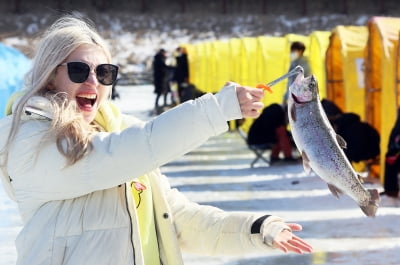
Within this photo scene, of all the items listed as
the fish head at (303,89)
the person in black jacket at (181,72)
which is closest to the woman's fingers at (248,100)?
the fish head at (303,89)

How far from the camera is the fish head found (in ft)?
8.01

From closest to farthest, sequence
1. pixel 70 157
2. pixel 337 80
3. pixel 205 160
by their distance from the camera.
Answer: pixel 70 157 < pixel 337 80 < pixel 205 160

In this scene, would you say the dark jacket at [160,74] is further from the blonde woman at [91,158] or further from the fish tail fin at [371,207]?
the blonde woman at [91,158]

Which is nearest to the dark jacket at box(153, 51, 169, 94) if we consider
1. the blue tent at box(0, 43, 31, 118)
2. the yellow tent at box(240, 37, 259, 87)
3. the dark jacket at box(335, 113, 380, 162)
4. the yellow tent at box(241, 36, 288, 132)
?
the yellow tent at box(240, 37, 259, 87)

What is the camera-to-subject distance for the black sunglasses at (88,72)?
2324 millimetres

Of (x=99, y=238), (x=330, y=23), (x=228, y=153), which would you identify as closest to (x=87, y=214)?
(x=99, y=238)

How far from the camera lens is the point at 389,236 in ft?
20.4

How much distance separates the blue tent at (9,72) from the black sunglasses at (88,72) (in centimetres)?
871

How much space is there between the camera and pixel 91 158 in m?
2.17

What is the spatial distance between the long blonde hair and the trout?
579 millimetres

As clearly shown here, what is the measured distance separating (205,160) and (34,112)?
9.42m

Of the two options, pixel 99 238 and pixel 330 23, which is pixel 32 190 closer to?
pixel 99 238

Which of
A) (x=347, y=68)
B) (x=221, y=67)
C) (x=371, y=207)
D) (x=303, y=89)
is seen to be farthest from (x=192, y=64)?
(x=303, y=89)

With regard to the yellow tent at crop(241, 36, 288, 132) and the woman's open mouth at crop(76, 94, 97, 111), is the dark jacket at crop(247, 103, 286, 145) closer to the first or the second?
the yellow tent at crop(241, 36, 288, 132)
